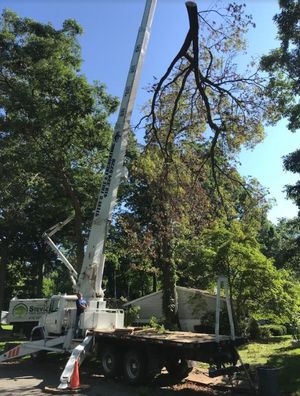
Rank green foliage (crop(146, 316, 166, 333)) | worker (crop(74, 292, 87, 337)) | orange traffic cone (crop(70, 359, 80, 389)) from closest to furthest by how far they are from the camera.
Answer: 1. orange traffic cone (crop(70, 359, 80, 389))
2. worker (crop(74, 292, 87, 337))
3. green foliage (crop(146, 316, 166, 333))

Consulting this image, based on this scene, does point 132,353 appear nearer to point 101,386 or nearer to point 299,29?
point 101,386

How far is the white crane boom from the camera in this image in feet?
50.8

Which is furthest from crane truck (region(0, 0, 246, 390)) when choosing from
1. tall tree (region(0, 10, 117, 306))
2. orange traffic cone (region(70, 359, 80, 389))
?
tall tree (region(0, 10, 117, 306))

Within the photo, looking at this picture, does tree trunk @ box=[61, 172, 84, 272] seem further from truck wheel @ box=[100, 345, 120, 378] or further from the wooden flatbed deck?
truck wheel @ box=[100, 345, 120, 378]

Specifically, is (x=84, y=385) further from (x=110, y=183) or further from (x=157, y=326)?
(x=157, y=326)

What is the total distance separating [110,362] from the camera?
13.8 meters

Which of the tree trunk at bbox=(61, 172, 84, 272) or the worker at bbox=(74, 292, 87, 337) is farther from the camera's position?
the tree trunk at bbox=(61, 172, 84, 272)

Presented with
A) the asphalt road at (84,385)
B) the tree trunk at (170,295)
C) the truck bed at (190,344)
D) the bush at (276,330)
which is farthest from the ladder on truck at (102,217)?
the bush at (276,330)

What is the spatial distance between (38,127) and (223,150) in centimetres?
1080

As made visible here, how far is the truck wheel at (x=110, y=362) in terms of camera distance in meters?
13.6

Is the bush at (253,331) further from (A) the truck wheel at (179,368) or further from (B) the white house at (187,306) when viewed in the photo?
(A) the truck wheel at (179,368)

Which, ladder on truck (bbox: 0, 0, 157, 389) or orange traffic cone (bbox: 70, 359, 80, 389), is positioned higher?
ladder on truck (bbox: 0, 0, 157, 389)

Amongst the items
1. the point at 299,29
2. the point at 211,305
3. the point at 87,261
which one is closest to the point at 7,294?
the point at 211,305

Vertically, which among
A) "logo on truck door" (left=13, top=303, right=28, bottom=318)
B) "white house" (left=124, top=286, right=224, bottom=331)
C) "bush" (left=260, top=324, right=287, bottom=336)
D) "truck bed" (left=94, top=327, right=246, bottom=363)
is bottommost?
"truck bed" (left=94, top=327, right=246, bottom=363)
